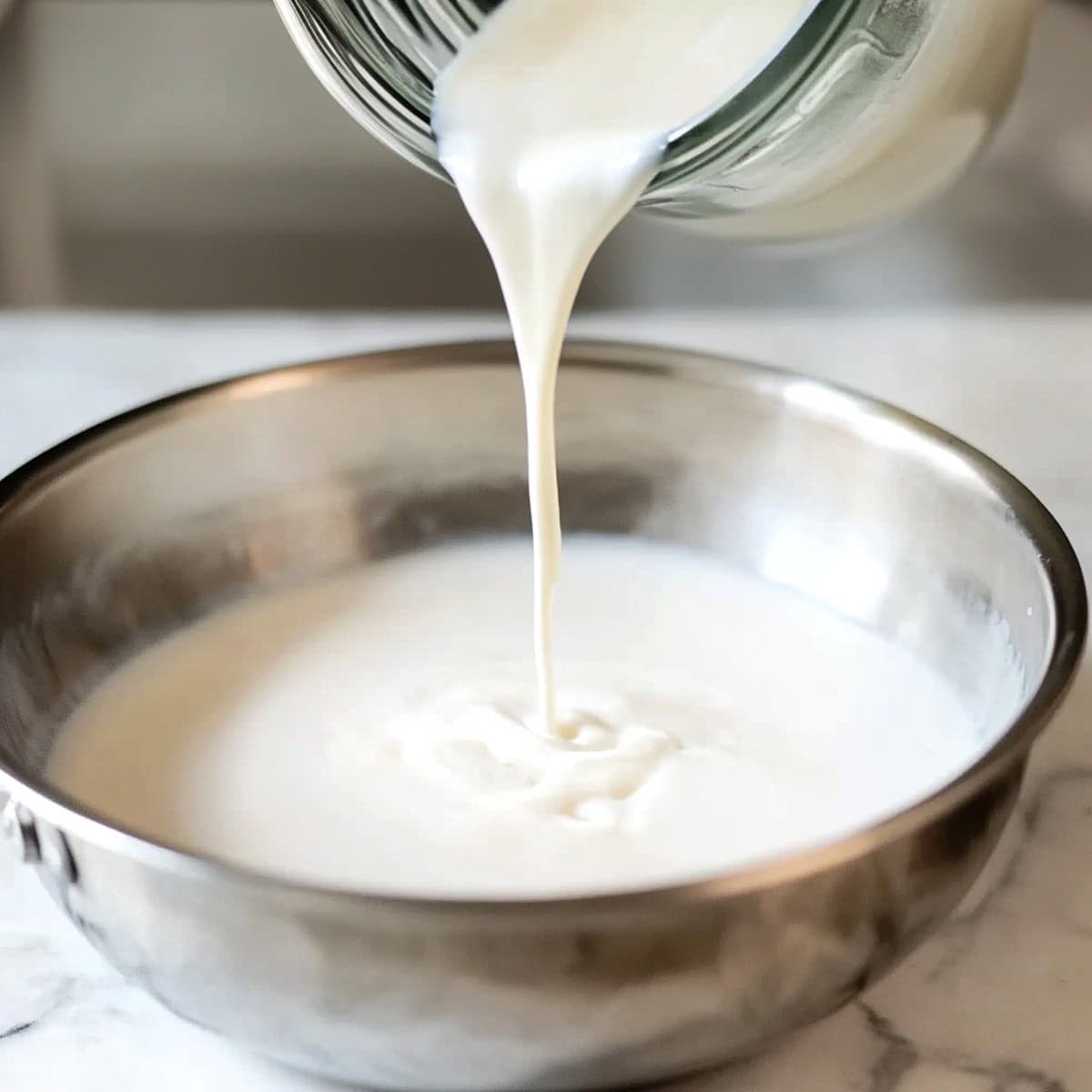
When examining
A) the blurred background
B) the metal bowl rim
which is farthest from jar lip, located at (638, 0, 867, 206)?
the blurred background

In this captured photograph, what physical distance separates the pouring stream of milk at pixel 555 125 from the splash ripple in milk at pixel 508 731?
5 centimetres

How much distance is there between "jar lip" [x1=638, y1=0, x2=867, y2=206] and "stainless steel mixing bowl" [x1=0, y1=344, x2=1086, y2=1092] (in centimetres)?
19

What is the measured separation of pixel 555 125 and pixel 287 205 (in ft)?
1.53

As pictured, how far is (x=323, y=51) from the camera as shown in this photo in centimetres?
65

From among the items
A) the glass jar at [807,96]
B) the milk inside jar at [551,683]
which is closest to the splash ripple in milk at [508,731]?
the milk inside jar at [551,683]

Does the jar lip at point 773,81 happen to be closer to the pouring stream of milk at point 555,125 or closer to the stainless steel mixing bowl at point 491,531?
A: the pouring stream of milk at point 555,125

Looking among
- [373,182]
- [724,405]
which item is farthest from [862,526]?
[373,182]

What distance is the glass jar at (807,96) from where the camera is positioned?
569 mm

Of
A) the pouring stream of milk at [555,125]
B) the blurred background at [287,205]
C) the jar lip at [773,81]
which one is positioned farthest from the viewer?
the blurred background at [287,205]

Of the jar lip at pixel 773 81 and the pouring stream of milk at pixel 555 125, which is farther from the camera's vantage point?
the pouring stream of milk at pixel 555 125

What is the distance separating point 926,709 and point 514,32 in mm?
355

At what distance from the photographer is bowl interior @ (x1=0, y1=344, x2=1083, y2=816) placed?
688mm

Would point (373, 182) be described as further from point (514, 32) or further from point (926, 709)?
point (926, 709)

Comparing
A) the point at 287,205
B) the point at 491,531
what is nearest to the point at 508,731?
the point at 491,531
